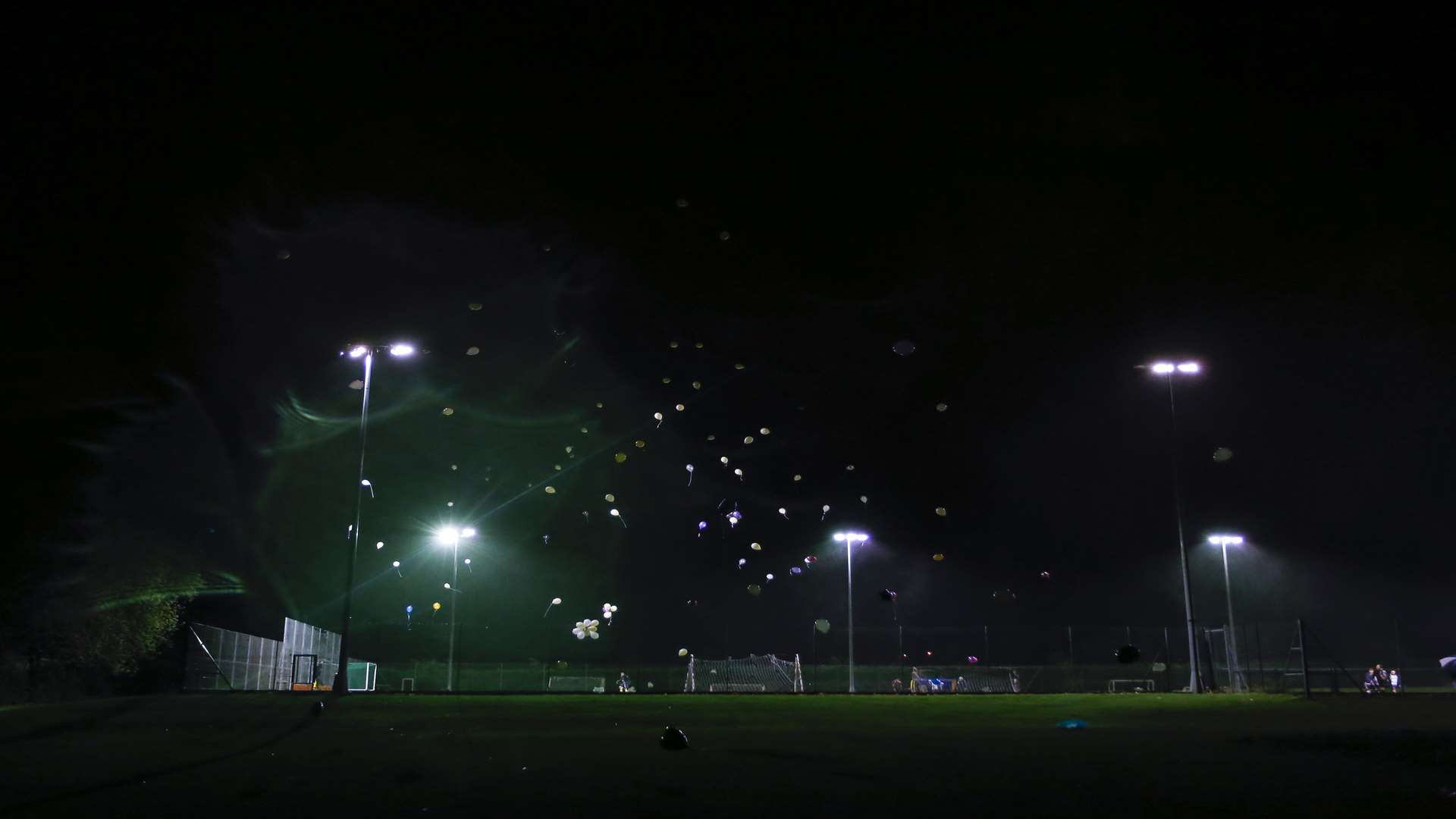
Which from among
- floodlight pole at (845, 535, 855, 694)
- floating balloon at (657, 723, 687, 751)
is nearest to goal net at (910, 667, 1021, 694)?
floodlight pole at (845, 535, 855, 694)

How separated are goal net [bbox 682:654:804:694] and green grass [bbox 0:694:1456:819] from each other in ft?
80.7

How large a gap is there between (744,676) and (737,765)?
1308 inches

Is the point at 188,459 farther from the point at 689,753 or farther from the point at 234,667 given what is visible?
the point at 689,753

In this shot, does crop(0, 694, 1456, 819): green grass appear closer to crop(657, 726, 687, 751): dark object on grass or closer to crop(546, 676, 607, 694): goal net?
crop(657, 726, 687, 751): dark object on grass

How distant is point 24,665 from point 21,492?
364 centimetres

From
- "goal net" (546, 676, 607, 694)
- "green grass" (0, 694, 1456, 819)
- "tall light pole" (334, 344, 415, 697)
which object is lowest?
"goal net" (546, 676, 607, 694)

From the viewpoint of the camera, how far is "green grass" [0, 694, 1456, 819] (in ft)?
20.8

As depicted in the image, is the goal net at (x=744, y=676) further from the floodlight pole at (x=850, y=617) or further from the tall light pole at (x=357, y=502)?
the tall light pole at (x=357, y=502)

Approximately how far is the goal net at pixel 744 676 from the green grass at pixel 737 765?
80.7 feet

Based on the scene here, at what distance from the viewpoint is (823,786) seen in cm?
713

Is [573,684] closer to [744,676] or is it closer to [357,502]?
[744,676]

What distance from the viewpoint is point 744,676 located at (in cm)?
4088

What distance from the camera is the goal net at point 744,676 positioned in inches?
1585

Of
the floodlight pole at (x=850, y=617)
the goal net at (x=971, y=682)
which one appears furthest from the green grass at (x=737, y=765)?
the goal net at (x=971, y=682)
